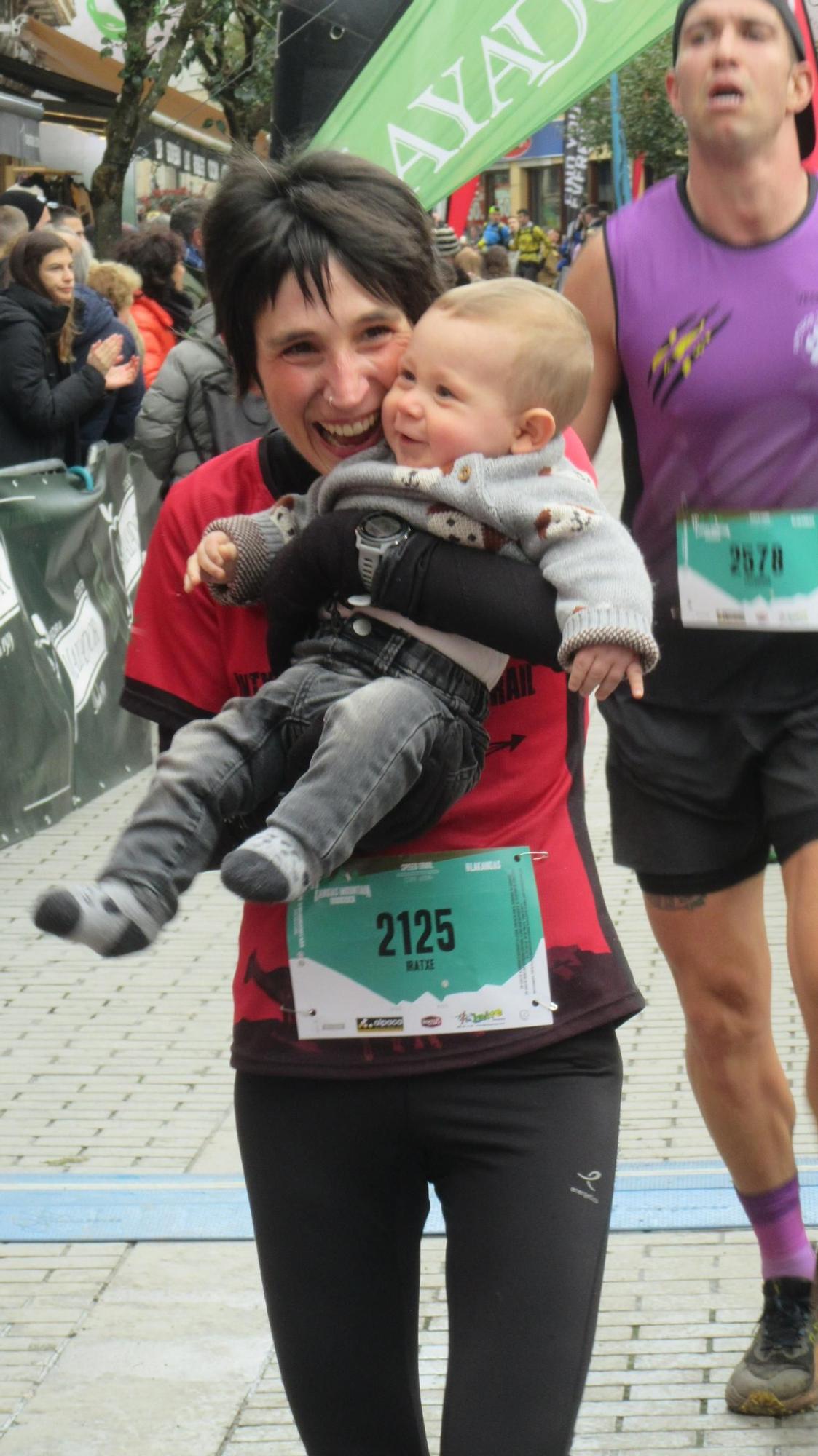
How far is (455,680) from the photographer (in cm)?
215

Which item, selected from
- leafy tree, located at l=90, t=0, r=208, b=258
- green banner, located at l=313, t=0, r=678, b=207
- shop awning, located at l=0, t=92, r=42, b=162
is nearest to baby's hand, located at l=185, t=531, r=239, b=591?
green banner, located at l=313, t=0, r=678, b=207

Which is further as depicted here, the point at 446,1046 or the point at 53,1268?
the point at 53,1268

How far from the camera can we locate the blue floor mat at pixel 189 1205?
414 cm

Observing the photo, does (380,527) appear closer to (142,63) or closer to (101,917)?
(101,917)

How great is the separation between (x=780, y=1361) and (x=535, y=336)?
1992mm

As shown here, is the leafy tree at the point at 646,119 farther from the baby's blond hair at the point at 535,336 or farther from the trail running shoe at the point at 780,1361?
the baby's blond hair at the point at 535,336

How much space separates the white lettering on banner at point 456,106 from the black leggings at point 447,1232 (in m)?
3.48

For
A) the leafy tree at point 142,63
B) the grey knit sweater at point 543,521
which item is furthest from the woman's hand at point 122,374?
the grey knit sweater at point 543,521

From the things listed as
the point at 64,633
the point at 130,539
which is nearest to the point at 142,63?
the point at 130,539

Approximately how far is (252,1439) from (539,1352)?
145cm

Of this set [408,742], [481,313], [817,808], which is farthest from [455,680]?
[817,808]

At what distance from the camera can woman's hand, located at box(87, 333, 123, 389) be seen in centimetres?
880

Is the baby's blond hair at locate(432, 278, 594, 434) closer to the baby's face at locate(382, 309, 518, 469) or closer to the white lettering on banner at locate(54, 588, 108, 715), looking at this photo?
the baby's face at locate(382, 309, 518, 469)

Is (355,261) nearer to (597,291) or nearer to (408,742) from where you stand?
(408,742)
